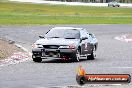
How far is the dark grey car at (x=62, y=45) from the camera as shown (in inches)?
906

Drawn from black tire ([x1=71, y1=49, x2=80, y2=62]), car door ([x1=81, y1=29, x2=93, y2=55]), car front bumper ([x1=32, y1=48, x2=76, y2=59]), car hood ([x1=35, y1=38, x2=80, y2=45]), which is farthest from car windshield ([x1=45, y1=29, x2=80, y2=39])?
car front bumper ([x1=32, y1=48, x2=76, y2=59])

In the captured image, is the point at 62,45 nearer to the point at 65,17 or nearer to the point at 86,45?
the point at 86,45

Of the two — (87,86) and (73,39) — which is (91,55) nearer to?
(73,39)

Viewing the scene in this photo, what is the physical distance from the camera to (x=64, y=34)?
24.3 metres

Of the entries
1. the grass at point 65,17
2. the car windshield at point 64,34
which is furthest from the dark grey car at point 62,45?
the grass at point 65,17

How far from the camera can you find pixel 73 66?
21.2m

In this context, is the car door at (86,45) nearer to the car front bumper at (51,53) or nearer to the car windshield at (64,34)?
the car windshield at (64,34)

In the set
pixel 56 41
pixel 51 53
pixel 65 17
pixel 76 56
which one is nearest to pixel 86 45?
pixel 76 56

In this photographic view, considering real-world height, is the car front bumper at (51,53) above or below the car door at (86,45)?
above

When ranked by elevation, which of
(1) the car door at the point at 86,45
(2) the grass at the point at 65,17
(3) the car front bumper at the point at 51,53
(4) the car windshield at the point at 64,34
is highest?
(4) the car windshield at the point at 64,34

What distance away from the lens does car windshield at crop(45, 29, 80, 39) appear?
2414 centimetres

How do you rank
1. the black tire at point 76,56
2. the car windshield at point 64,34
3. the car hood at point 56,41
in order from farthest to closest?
1. the car windshield at point 64,34
2. the black tire at point 76,56
3. the car hood at point 56,41

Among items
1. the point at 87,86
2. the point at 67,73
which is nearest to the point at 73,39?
the point at 67,73

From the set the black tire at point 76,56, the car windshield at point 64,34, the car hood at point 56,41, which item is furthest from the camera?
the car windshield at point 64,34
